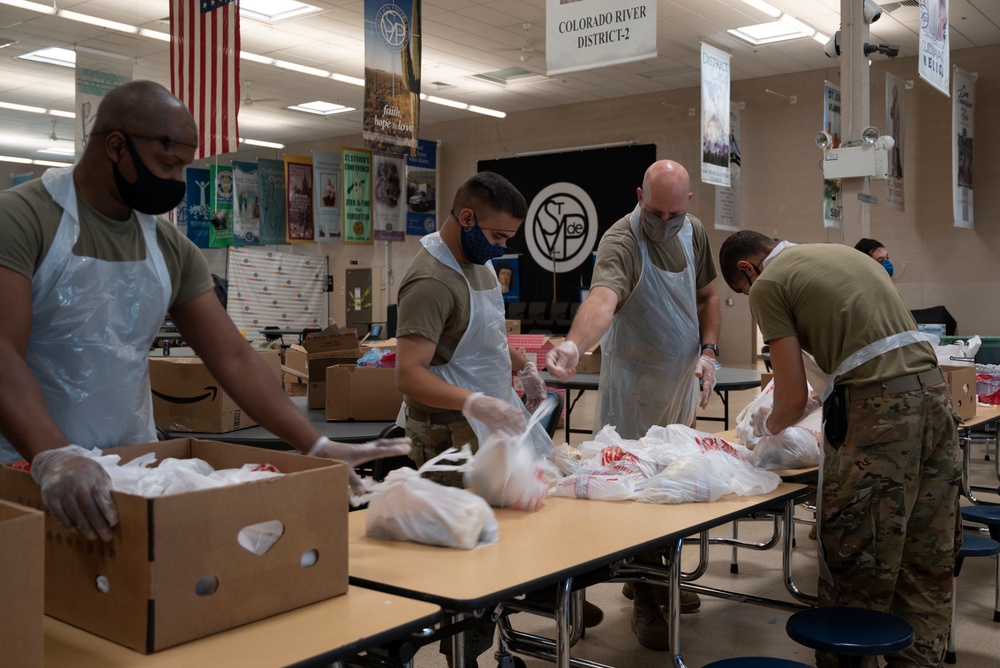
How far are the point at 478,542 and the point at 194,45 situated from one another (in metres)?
5.80

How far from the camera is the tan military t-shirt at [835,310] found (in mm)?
2564

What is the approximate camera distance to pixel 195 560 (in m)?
1.31

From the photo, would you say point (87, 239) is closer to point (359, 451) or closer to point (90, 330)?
point (90, 330)

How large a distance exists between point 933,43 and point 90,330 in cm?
595

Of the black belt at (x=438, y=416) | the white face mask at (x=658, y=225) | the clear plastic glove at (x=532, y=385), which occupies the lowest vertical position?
the black belt at (x=438, y=416)

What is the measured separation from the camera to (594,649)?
3.48 m

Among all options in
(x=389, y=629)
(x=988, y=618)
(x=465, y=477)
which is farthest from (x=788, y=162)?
(x=389, y=629)

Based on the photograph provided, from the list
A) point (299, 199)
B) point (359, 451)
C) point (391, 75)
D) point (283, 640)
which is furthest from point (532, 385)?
point (299, 199)

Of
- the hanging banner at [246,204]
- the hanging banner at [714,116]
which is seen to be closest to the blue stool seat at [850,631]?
the hanging banner at [714,116]

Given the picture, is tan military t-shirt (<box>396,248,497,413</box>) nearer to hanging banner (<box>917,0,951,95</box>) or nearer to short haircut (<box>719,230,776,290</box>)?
short haircut (<box>719,230,776,290</box>)

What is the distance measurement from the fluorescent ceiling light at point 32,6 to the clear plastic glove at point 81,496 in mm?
9798

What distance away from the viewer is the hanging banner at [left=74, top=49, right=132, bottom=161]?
831cm

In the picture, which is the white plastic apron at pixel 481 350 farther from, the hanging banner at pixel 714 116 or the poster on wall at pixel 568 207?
the poster on wall at pixel 568 207

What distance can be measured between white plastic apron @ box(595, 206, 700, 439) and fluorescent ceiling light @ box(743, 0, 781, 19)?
7355 millimetres
